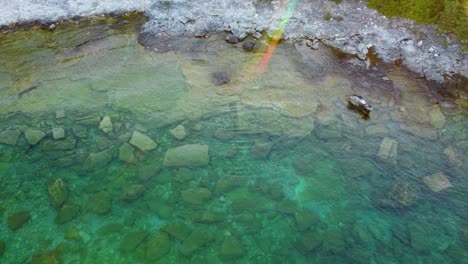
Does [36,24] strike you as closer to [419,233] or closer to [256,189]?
[256,189]

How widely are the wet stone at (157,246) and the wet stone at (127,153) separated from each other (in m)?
1.44

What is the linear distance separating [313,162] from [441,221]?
83.1 inches

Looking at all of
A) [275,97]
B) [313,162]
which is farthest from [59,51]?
[313,162]

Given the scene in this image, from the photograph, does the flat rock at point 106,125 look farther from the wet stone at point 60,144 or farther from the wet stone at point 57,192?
the wet stone at point 57,192

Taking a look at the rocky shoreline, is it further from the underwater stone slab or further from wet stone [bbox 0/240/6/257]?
wet stone [bbox 0/240/6/257]

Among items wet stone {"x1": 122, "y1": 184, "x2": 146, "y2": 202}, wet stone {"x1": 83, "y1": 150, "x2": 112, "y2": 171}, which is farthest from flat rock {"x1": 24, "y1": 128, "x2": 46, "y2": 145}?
wet stone {"x1": 122, "y1": 184, "x2": 146, "y2": 202}

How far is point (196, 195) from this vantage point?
605cm

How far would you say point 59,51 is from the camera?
820 centimetres

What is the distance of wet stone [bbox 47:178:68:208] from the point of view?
19.6ft

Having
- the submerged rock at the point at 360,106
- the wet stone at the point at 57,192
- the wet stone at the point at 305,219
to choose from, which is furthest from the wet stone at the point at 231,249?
the submerged rock at the point at 360,106

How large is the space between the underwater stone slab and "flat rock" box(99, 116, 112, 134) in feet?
4.03

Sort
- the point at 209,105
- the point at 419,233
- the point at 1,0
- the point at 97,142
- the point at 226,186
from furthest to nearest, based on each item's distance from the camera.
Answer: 1. the point at 1,0
2. the point at 209,105
3. the point at 97,142
4. the point at 226,186
5. the point at 419,233

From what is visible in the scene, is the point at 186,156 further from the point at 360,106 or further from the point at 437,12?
the point at 437,12

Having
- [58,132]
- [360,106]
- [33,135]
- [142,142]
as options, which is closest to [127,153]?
[142,142]
